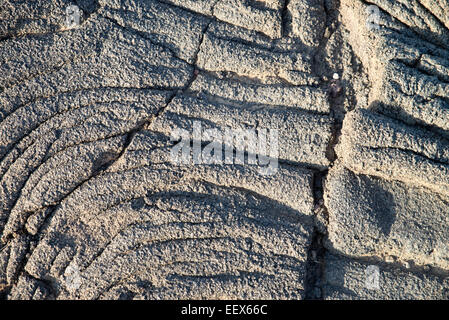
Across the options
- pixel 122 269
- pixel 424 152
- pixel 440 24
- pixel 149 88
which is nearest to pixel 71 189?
pixel 122 269

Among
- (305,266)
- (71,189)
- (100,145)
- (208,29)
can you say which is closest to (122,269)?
(71,189)

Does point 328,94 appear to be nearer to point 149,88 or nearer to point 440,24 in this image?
point 440,24

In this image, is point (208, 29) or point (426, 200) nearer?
point (426, 200)
